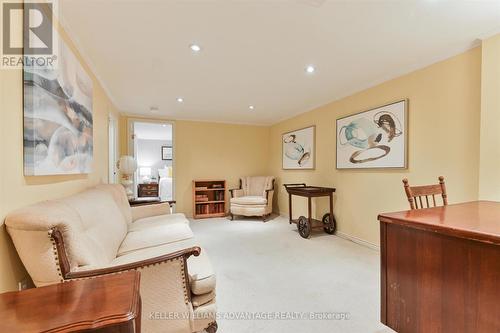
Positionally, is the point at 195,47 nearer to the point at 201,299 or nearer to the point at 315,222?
the point at 201,299

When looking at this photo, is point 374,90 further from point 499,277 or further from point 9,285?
point 9,285

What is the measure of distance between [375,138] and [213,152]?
3.47 meters

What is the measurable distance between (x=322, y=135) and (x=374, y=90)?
1.13m

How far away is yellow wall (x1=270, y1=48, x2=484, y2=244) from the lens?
2.17 meters

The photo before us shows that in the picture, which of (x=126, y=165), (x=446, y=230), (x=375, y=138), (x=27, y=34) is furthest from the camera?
(x=126, y=165)

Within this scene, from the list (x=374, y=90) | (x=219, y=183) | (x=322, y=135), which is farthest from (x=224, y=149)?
(x=374, y=90)

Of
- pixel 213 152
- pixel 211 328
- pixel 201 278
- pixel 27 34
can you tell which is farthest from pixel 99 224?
pixel 213 152

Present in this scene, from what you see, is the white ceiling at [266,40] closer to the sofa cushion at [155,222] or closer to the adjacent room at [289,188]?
the adjacent room at [289,188]

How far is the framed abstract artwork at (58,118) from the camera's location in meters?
1.22

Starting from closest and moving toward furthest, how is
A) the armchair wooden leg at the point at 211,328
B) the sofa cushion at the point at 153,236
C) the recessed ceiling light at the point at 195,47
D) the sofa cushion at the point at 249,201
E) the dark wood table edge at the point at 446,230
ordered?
the dark wood table edge at the point at 446,230, the armchair wooden leg at the point at 211,328, the sofa cushion at the point at 153,236, the recessed ceiling light at the point at 195,47, the sofa cushion at the point at 249,201

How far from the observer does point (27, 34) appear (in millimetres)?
1201

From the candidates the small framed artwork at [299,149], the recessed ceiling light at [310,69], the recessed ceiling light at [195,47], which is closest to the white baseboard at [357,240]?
the small framed artwork at [299,149]

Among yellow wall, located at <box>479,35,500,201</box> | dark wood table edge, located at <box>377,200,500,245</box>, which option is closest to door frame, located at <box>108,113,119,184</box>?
dark wood table edge, located at <box>377,200,500,245</box>

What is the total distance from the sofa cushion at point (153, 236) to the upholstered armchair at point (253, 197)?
2434mm
